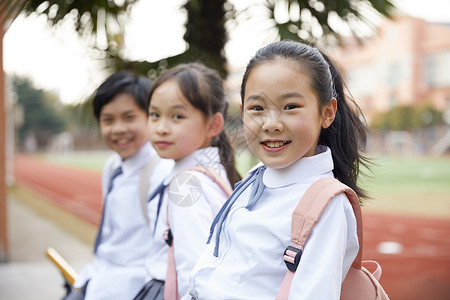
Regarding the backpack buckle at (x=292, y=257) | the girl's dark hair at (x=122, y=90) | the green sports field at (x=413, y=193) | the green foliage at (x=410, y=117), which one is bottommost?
the green sports field at (x=413, y=193)

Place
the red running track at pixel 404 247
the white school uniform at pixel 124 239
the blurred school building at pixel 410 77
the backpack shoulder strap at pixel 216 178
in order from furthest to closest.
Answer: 1. the blurred school building at pixel 410 77
2. the red running track at pixel 404 247
3. the white school uniform at pixel 124 239
4. the backpack shoulder strap at pixel 216 178

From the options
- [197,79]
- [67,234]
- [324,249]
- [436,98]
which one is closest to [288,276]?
[324,249]

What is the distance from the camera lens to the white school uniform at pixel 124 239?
1708 millimetres

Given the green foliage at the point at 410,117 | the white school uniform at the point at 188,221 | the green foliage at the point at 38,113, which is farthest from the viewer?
the green foliage at the point at 38,113

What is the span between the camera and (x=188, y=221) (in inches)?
52.3

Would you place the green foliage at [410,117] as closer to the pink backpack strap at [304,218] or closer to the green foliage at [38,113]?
the green foliage at [38,113]

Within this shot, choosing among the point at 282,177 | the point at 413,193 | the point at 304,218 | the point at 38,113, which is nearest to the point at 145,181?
the point at 282,177

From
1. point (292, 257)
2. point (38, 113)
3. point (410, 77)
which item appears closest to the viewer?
point (292, 257)

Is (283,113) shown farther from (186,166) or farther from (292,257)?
(186,166)

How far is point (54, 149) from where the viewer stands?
152ft

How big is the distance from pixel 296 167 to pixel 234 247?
0.23m

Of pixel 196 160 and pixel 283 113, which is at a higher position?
pixel 283 113

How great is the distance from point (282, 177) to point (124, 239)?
0.93 metres

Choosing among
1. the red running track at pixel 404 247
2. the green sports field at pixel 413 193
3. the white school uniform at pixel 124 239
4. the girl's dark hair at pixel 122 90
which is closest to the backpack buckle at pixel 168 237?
the white school uniform at pixel 124 239
